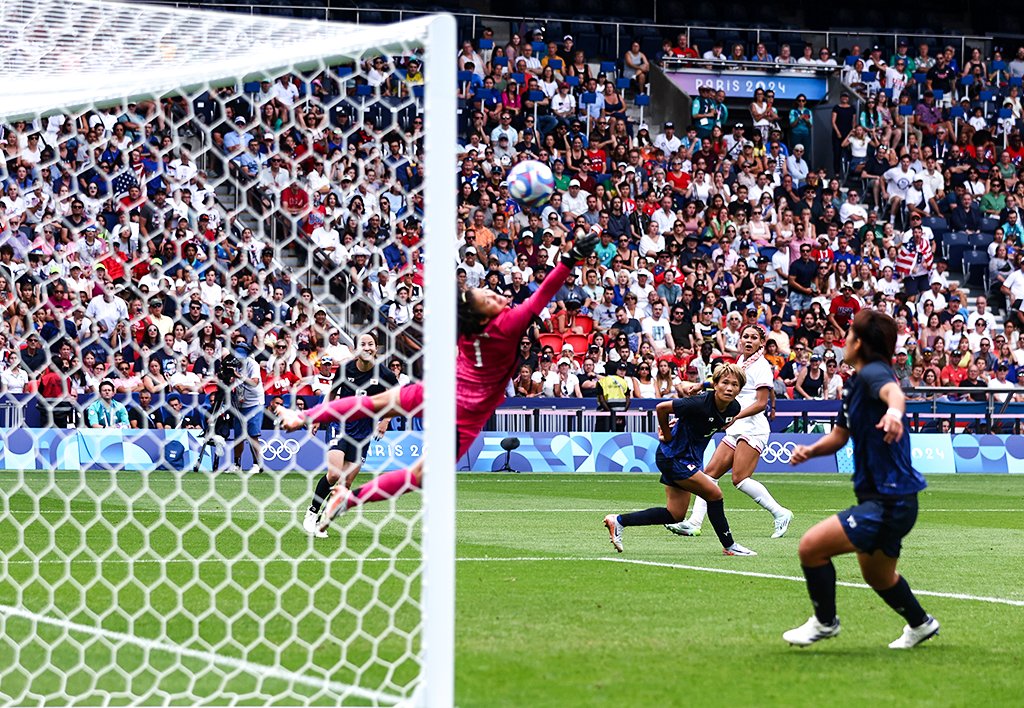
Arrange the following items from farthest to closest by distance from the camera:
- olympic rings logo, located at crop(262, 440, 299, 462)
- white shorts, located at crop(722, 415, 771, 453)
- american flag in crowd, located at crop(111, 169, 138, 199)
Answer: olympic rings logo, located at crop(262, 440, 299, 462) → american flag in crowd, located at crop(111, 169, 138, 199) → white shorts, located at crop(722, 415, 771, 453)

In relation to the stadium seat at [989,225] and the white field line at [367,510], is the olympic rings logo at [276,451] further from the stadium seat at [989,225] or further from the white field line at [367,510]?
the stadium seat at [989,225]

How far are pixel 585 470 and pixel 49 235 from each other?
37.7 ft

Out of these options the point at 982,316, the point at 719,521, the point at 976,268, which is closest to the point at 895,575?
the point at 719,521

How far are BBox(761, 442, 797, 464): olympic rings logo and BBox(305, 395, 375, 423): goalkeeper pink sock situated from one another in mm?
17272

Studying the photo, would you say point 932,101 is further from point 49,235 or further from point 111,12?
point 111,12

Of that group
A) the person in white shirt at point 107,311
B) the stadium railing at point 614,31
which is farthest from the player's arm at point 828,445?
the stadium railing at point 614,31

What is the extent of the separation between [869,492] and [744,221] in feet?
73.0

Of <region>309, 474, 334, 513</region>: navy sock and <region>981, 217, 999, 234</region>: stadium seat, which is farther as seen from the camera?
<region>981, 217, 999, 234</region>: stadium seat

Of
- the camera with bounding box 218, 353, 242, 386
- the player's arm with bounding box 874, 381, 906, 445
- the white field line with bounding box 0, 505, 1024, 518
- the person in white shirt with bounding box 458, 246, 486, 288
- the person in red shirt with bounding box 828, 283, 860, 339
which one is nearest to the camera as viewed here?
the player's arm with bounding box 874, 381, 906, 445

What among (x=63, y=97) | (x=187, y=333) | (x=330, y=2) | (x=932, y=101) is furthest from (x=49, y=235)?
(x=932, y=101)

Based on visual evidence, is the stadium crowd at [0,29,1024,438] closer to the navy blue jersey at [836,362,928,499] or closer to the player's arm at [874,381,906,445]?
the navy blue jersey at [836,362,928,499]

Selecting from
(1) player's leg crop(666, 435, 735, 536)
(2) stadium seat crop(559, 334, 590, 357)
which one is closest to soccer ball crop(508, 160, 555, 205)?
(1) player's leg crop(666, 435, 735, 536)

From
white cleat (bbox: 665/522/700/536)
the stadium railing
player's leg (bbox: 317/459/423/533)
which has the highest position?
the stadium railing

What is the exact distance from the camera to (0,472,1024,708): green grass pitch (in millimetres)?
6727
